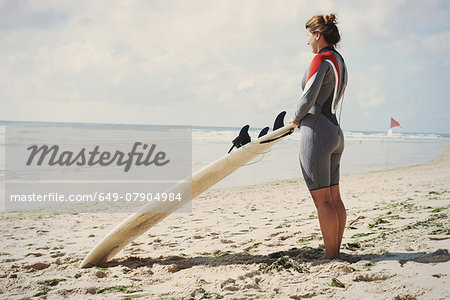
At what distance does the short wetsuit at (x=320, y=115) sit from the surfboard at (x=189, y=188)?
1.28ft

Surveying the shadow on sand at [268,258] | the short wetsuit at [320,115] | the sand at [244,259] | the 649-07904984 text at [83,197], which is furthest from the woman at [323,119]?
the 649-07904984 text at [83,197]

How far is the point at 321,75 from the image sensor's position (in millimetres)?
2654

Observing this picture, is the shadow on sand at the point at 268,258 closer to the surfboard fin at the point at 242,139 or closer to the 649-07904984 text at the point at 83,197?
the surfboard fin at the point at 242,139

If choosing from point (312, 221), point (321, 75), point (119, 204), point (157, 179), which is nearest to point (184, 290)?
point (321, 75)

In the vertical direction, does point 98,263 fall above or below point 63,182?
below

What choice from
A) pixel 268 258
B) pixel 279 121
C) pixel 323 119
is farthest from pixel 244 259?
pixel 323 119

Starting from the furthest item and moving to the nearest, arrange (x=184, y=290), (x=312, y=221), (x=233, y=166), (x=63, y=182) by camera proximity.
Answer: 1. (x=63, y=182)
2. (x=312, y=221)
3. (x=233, y=166)
4. (x=184, y=290)

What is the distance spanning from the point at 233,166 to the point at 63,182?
7.43 metres

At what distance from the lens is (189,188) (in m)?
3.31

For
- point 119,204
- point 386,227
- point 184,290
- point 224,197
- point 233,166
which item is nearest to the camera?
point 184,290

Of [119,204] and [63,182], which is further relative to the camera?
[63,182]

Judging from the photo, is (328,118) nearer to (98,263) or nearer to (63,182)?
(98,263)

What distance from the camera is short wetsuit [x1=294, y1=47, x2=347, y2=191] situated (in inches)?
105

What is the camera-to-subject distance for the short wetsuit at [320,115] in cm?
268
